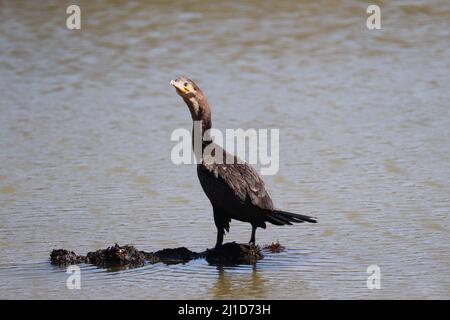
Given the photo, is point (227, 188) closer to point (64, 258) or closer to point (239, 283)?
point (239, 283)

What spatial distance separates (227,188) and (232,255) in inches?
25.6

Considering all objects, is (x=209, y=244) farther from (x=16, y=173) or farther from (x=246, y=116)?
(x=246, y=116)

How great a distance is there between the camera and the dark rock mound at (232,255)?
1049cm

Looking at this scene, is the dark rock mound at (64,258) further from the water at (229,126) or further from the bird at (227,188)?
the bird at (227,188)

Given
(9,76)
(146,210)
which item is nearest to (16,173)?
(146,210)

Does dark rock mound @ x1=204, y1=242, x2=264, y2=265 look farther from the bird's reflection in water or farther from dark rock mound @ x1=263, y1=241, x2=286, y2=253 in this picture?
dark rock mound @ x1=263, y1=241, x2=286, y2=253

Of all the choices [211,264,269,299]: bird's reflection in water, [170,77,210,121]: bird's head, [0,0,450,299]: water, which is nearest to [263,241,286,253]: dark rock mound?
[0,0,450,299]: water

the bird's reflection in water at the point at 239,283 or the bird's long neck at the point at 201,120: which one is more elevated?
the bird's long neck at the point at 201,120

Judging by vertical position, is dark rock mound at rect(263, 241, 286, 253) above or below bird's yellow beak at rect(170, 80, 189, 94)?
below

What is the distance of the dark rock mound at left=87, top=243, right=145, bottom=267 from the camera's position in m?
10.4

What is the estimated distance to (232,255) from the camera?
34.6ft

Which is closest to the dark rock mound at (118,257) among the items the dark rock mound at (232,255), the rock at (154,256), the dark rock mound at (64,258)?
the rock at (154,256)

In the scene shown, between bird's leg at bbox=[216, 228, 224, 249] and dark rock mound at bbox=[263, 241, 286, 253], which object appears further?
dark rock mound at bbox=[263, 241, 286, 253]

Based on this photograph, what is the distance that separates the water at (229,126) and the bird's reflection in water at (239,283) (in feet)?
0.08
